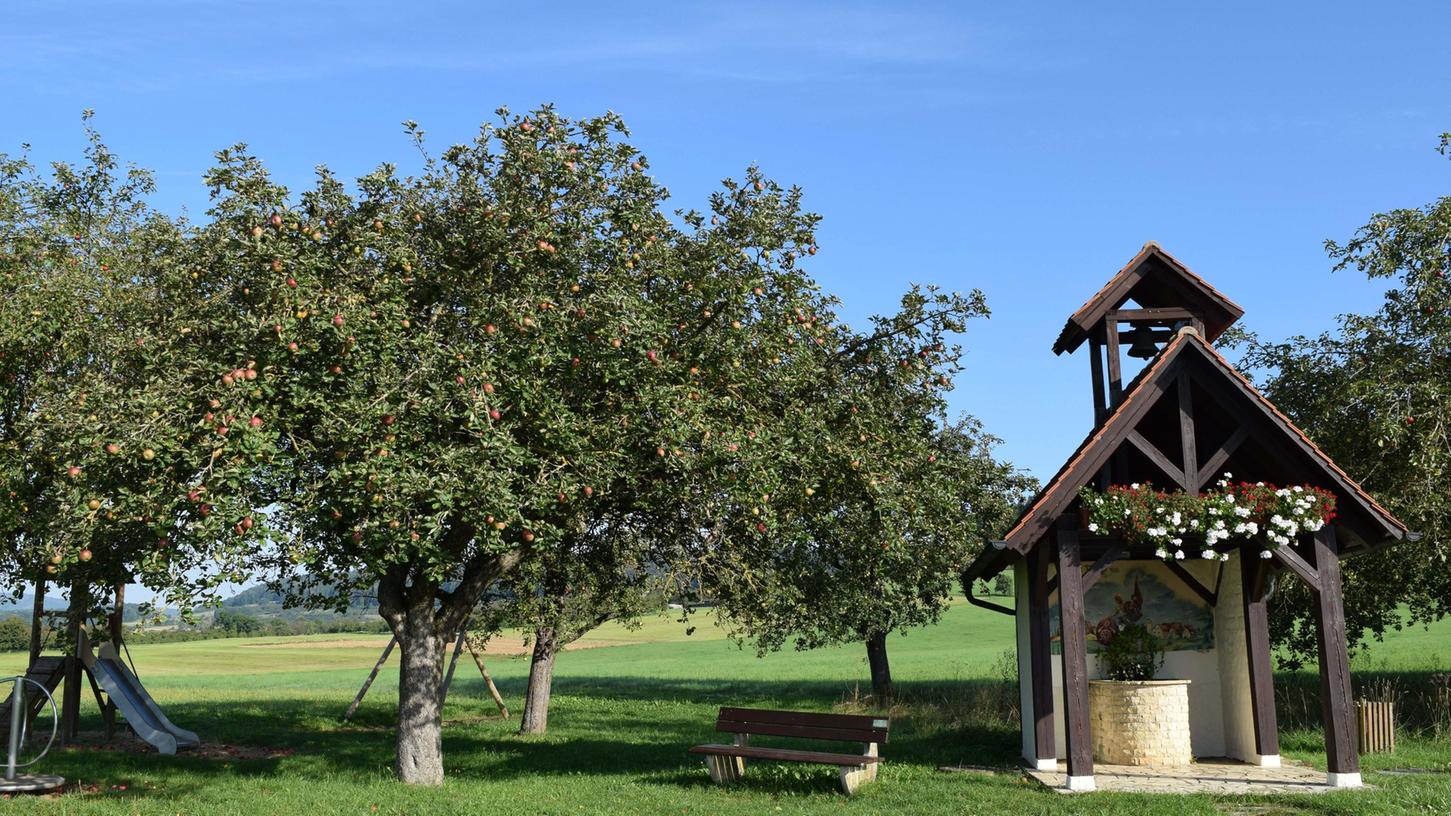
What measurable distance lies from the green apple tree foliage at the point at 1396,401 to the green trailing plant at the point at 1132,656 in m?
5.04

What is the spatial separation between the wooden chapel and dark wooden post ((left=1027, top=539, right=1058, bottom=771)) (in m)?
0.02

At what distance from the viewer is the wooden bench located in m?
14.2

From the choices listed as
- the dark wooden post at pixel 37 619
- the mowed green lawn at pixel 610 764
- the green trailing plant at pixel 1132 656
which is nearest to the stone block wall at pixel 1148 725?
the green trailing plant at pixel 1132 656

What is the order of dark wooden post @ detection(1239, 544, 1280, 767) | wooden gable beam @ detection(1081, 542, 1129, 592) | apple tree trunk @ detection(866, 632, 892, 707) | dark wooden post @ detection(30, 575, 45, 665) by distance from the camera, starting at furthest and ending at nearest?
1. apple tree trunk @ detection(866, 632, 892, 707)
2. dark wooden post @ detection(30, 575, 45, 665)
3. dark wooden post @ detection(1239, 544, 1280, 767)
4. wooden gable beam @ detection(1081, 542, 1129, 592)

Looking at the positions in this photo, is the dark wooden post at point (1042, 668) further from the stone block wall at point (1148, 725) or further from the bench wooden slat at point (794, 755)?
the bench wooden slat at point (794, 755)

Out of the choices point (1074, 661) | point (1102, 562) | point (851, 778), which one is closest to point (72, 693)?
point (851, 778)

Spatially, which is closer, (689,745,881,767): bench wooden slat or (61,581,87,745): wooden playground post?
(689,745,881,767): bench wooden slat

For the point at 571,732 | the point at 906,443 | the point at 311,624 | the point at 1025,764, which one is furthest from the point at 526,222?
the point at 311,624

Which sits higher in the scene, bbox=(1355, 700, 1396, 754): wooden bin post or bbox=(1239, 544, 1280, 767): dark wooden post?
bbox=(1239, 544, 1280, 767): dark wooden post

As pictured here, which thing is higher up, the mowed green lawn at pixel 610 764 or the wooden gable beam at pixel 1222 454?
the wooden gable beam at pixel 1222 454

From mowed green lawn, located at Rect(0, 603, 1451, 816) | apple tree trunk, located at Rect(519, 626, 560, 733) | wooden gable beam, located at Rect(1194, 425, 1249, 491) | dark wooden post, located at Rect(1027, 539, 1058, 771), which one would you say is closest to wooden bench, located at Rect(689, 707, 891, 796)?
mowed green lawn, located at Rect(0, 603, 1451, 816)

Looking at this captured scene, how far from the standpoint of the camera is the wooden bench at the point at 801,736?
14219 millimetres

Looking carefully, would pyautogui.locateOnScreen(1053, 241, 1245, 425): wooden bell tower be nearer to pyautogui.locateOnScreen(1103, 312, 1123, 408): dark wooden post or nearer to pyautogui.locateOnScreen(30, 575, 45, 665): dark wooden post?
pyautogui.locateOnScreen(1103, 312, 1123, 408): dark wooden post

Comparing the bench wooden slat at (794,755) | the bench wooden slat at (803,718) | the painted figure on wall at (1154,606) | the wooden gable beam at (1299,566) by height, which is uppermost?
the wooden gable beam at (1299,566)
